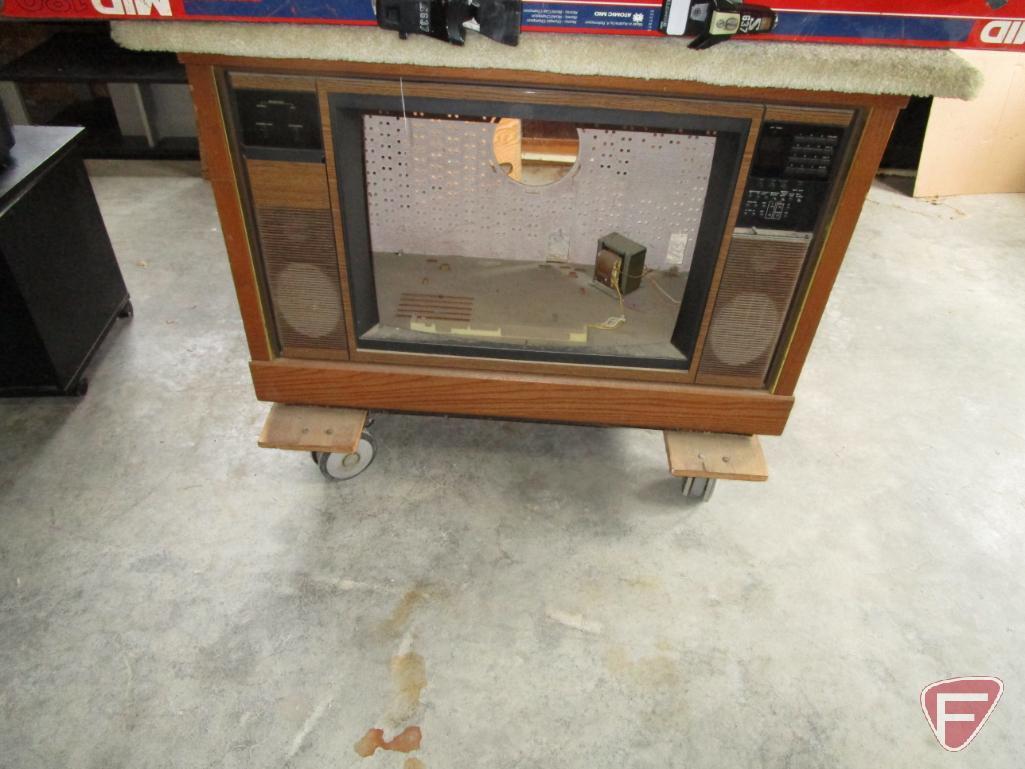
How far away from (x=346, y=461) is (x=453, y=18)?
3.13 feet

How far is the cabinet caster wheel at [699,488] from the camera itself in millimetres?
1557

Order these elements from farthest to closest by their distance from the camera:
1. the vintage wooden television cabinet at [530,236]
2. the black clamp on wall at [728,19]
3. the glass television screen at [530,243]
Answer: the glass television screen at [530,243] < the vintage wooden television cabinet at [530,236] < the black clamp on wall at [728,19]

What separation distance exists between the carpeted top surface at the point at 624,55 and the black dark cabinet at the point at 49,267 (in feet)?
2.38

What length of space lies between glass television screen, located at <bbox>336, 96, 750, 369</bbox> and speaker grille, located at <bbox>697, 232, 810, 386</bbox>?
5cm

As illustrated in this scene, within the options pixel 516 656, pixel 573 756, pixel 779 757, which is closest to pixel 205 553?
pixel 516 656

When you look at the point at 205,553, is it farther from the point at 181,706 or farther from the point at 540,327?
the point at 540,327

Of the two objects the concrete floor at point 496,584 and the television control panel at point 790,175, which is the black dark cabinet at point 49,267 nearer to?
the concrete floor at point 496,584

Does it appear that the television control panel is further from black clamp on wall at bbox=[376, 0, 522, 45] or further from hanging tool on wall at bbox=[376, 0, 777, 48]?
black clamp on wall at bbox=[376, 0, 522, 45]

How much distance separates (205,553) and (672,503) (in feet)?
3.25

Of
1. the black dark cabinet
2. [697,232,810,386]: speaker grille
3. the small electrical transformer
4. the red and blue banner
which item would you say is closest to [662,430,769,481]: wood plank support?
[697,232,810,386]: speaker grille

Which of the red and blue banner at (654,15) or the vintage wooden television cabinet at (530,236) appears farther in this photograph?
the vintage wooden television cabinet at (530,236)

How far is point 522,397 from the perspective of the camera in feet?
4.83

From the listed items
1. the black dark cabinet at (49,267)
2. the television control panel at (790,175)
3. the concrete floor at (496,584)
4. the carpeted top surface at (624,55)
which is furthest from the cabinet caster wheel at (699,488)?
the black dark cabinet at (49,267)

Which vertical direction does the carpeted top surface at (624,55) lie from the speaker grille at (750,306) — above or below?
above
